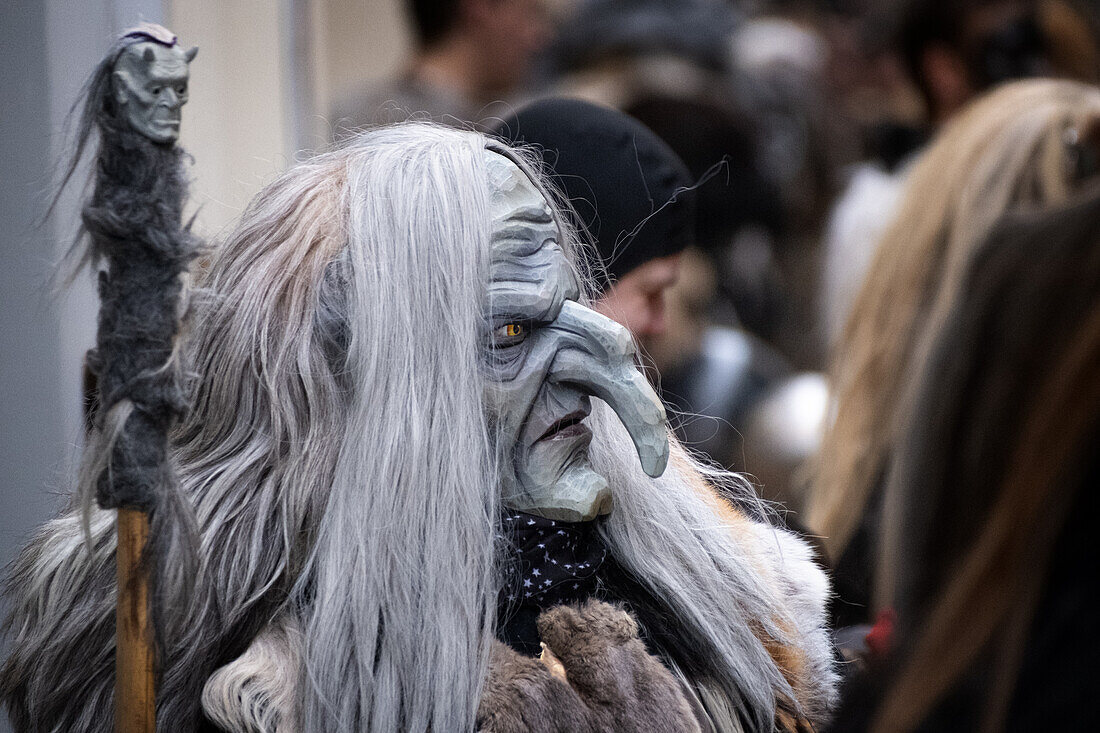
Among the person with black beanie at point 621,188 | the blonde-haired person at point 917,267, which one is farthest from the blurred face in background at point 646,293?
the blonde-haired person at point 917,267

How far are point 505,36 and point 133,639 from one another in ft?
7.58

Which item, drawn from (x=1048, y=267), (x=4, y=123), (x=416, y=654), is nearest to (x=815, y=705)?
(x=416, y=654)

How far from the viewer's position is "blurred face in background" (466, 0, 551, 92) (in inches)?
115

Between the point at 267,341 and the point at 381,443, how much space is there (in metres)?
0.17

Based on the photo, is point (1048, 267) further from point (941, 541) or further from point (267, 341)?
point (267, 341)

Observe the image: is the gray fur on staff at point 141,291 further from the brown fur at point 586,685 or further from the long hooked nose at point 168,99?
the brown fur at point 586,685

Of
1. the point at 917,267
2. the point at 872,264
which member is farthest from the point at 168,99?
the point at 872,264

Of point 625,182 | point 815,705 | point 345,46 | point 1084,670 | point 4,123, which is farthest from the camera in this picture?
point 345,46

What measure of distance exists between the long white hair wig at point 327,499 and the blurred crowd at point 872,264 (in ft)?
1.19

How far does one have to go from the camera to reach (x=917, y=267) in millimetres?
2121

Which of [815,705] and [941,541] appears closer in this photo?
[941,541]

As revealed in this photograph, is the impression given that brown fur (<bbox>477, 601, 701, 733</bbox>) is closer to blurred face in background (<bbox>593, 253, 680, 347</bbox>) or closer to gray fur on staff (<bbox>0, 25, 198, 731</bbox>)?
gray fur on staff (<bbox>0, 25, 198, 731</bbox>)

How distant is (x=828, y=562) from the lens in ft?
5.28

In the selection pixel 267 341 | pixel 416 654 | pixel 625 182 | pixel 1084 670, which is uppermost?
pixel 625 182
